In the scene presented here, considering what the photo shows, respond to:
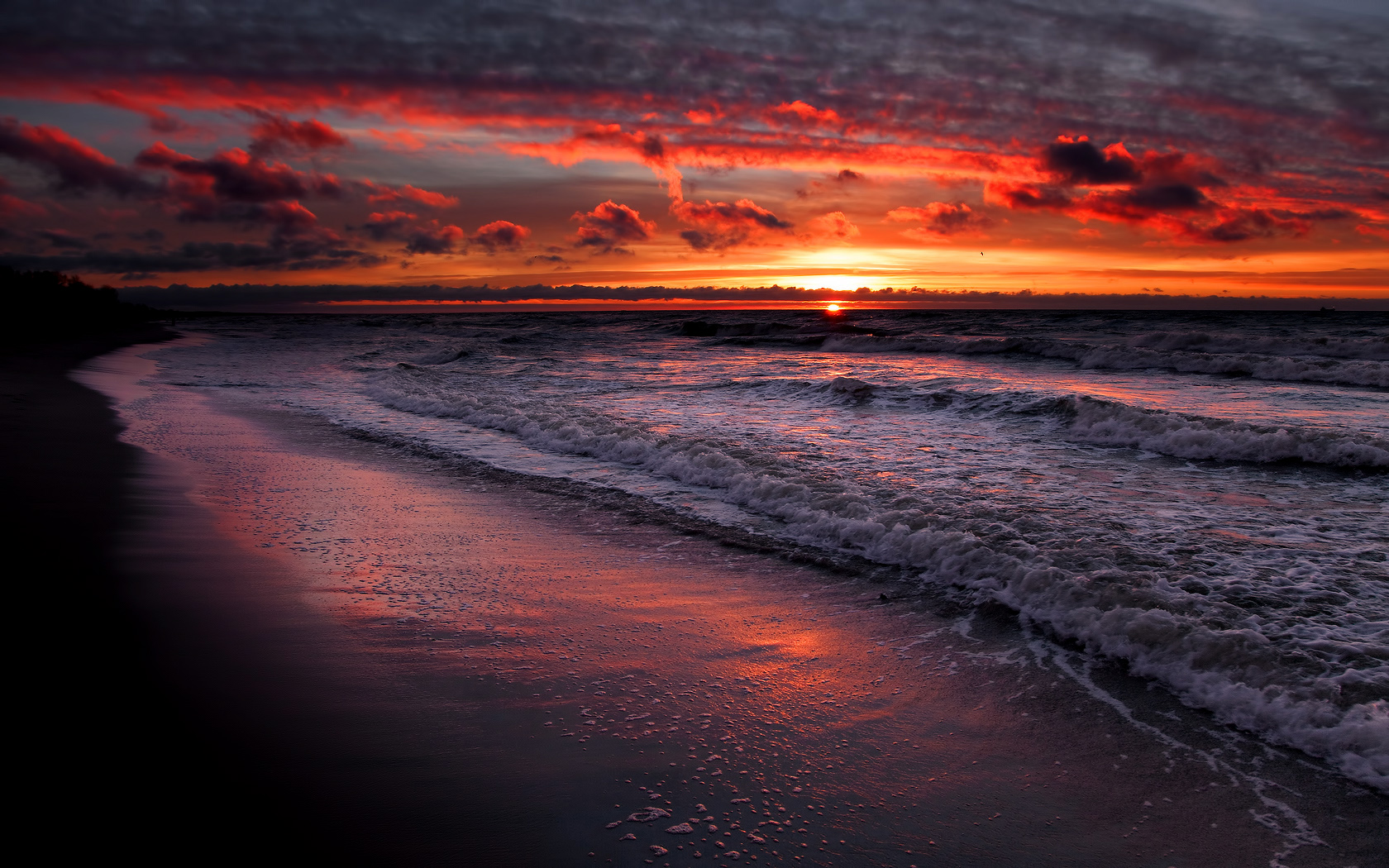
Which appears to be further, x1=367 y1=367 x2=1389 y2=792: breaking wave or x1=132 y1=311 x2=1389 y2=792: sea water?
x1=132 y1=311 x2=1389 y2=792: sea water

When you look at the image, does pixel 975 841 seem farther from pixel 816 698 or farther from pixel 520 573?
pixel 520 573

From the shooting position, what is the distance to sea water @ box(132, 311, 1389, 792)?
413 cm

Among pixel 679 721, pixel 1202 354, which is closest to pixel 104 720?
pixel 679 721

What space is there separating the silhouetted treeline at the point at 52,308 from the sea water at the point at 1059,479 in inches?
672

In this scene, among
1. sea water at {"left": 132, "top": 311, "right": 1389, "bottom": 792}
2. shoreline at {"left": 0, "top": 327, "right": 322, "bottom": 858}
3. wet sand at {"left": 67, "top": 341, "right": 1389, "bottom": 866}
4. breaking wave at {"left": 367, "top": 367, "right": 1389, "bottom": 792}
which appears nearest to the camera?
shoreline at {"left": 0, "top": 327, "right": 322, "bottom": 858}

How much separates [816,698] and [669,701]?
2.43 ft

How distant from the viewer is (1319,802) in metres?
2.95

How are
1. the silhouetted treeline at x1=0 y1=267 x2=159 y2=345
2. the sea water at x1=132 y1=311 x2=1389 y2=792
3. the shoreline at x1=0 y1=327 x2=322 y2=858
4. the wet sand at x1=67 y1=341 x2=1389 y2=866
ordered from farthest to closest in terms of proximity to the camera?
1. the silhouetted treeline at x1=0 y1=267 x2=159 y2=345
2. the sea water at x1=132 y1=311 x2=1389 y2=792
3. the wet sand at x1=67 y1=341 x2=1389 y2=866
4. the shoreline at x1=0 y1=327 x2=322 y2=858

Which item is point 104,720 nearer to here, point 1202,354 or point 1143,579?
point 1143,579

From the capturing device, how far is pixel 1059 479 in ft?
27.3

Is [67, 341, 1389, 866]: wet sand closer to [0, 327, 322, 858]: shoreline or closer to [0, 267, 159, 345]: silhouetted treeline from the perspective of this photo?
[0, 327, 322, 858]: shoreline

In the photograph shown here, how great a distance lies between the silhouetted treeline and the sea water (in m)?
17.1

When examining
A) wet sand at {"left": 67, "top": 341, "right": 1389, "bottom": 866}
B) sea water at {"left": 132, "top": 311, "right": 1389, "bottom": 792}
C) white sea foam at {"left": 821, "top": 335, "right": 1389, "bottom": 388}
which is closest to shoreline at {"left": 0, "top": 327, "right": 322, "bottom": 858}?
wet sand at {"left": 67, "top": 341, "right": 1389, "bottom": 866}

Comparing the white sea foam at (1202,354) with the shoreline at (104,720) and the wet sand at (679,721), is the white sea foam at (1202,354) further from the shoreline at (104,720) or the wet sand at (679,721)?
the shoreline at (104,720)
